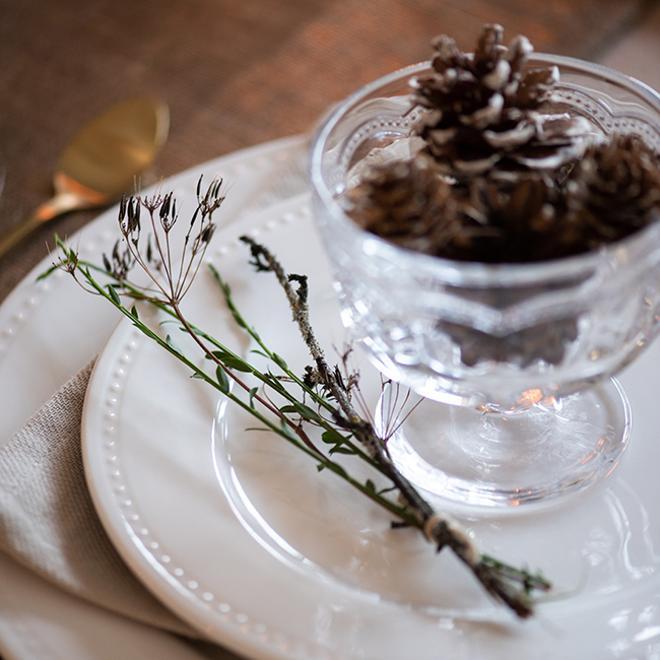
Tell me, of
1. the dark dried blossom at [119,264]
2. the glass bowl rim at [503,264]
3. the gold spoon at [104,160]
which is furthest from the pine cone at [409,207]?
the gold spoon at [104,160]

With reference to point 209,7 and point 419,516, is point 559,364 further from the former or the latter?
point 209,7

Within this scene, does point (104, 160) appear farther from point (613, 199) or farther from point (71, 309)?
point (613, 199)

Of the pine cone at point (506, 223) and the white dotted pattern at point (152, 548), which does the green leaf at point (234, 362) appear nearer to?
the white dotted pattern at point (152, 548)

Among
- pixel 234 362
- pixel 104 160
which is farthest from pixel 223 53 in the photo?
pixel 234 362

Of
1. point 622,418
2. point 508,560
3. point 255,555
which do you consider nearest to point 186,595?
point 255,555

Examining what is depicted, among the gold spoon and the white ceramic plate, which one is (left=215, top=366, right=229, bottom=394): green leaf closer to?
the white ceramic plate

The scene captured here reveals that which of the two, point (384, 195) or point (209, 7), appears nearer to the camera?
point (384, 195)

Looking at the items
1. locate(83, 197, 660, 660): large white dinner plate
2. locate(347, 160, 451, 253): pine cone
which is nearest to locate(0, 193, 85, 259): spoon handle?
locate(83, 197, 660, 660): large white dinner plate
